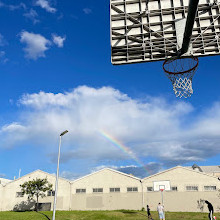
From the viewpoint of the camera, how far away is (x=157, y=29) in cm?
1080

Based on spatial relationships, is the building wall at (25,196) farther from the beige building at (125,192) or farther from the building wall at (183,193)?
the building wall at (183,193)

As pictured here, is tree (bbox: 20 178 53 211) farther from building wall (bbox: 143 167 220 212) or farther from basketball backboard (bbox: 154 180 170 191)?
basketball backboard (bbox: 154 180 170 191)

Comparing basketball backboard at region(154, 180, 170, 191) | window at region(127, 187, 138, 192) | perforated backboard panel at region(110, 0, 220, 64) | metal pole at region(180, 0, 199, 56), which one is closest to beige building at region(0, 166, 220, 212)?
window at region(127, 187, 138, 192)

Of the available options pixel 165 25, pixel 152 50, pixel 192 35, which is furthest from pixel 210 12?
pixel 152 50

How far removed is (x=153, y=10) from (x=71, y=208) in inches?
1616

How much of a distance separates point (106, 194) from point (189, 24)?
38.7 metres

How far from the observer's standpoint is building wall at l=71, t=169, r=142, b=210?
4075 cm

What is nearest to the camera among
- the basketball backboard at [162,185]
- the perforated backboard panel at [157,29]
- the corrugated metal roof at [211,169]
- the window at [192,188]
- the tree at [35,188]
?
the perforated backboard panel at [157,29]

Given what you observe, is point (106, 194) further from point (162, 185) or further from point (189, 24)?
point (189, 24)

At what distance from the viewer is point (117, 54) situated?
1059cm

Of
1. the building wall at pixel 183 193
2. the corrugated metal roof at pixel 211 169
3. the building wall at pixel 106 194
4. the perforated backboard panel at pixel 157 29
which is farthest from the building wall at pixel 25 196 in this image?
the corrugated metal roof at pixel 211 169

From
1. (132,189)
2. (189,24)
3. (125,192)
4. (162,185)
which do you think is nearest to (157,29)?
(189,24)

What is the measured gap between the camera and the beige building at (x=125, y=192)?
126 feet

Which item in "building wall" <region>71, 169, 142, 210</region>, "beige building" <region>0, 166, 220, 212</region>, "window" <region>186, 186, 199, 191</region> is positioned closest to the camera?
"beige building" <region>0, 166, 220, 212</region>
